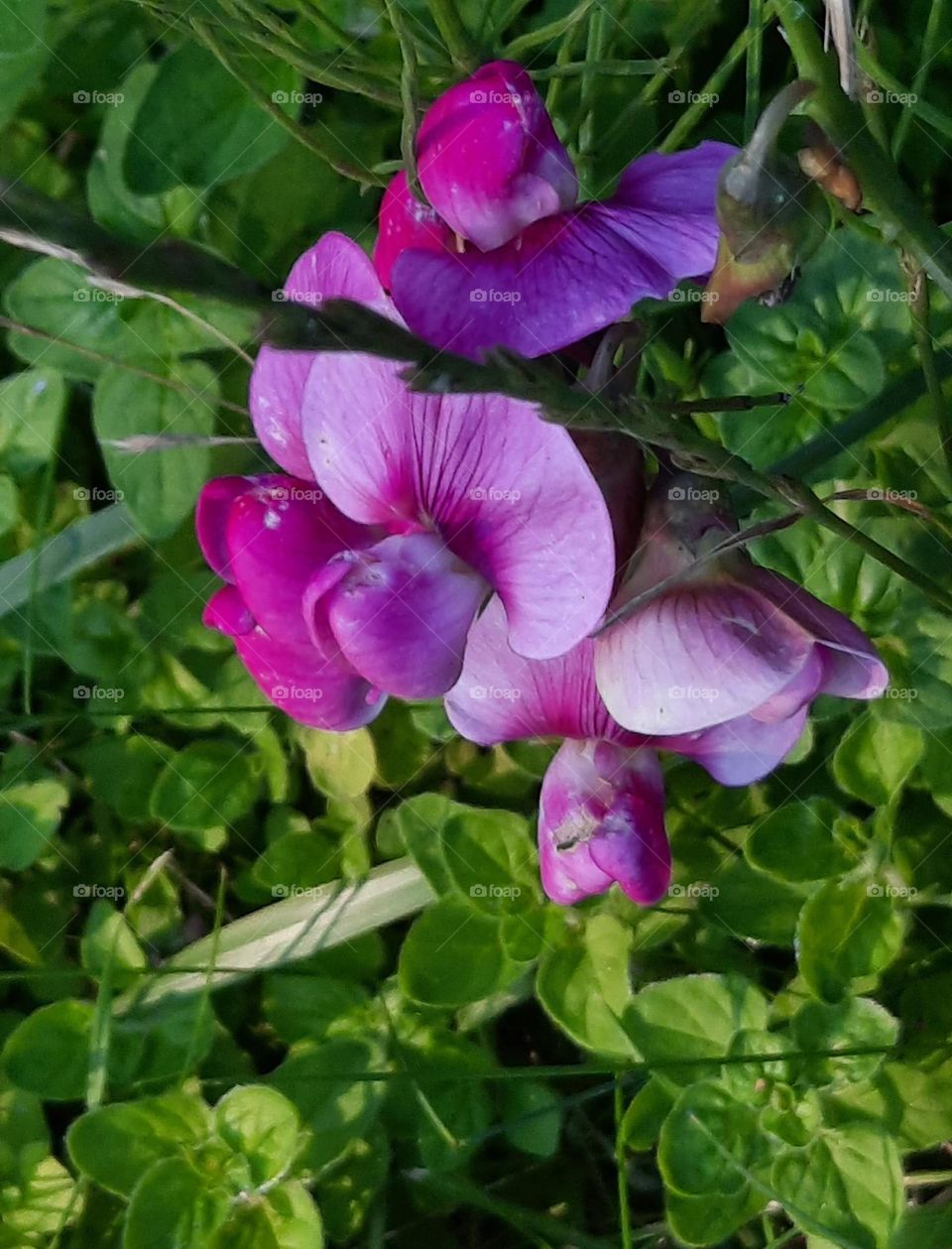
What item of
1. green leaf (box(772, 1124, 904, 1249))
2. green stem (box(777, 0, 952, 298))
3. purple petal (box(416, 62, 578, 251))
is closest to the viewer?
green stem (box(777, 0, 952, 298))

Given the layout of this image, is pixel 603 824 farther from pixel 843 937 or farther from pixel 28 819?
→ pixel 28 819

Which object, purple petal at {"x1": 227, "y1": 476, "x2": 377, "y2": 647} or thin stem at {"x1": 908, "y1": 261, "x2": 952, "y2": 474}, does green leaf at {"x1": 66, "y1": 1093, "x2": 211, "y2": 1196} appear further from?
thin stem at {"x1": 908, "y1": 261, "x2": 952, "y2": 474}

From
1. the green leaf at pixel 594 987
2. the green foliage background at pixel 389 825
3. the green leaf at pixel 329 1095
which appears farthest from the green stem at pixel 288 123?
the green leaf at pixel 329 1095

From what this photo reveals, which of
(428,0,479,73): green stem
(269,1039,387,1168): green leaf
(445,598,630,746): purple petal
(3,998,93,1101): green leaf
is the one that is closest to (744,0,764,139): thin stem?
(428,0,479,73): green stem

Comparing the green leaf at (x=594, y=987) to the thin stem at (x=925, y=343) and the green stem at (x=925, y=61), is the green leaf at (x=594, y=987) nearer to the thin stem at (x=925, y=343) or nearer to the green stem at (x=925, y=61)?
the thin stem at (x=925, y=343)

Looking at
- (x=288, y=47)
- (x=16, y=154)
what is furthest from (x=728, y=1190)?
(x=16, y=154)

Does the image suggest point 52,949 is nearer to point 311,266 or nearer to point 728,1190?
point 728,1190
